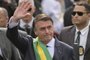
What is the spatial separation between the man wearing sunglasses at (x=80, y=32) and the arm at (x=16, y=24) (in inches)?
53.9

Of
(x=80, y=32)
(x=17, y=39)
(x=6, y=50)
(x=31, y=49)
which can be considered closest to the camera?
(x=17, y=39)

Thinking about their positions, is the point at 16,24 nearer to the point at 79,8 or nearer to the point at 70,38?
the point at 70,38

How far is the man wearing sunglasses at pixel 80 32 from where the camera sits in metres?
9.63

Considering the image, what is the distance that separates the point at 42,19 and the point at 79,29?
4.98 feet

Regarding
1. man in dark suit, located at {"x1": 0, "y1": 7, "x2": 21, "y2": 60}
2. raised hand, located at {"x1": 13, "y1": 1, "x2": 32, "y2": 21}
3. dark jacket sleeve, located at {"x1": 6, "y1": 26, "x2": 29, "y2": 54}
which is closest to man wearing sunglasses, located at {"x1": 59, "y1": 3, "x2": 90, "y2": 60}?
man in dark suit, located at {"x1": 0, "y1": 7, "x2": 21, "y2": 60}

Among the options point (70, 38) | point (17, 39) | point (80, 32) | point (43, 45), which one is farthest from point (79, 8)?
point (17, 39)

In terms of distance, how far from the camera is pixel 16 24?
26.8 ft

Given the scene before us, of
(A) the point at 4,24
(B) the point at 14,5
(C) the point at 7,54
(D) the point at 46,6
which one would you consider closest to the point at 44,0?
(D) the point at 46,6

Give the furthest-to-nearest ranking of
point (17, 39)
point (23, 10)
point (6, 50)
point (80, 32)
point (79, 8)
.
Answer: point (79, 8)
point (80, 32)
point (6, 50)
point (17, 39)
point (23, 10)

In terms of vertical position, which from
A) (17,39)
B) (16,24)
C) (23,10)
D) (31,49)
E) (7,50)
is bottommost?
(7,50)

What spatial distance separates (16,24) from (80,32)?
2005mm

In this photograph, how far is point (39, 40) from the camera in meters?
8.60

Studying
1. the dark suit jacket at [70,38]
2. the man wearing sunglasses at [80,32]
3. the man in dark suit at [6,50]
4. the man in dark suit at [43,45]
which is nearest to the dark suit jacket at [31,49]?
the man in dark suit at [43,45]

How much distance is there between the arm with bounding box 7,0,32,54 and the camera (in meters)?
8.09
